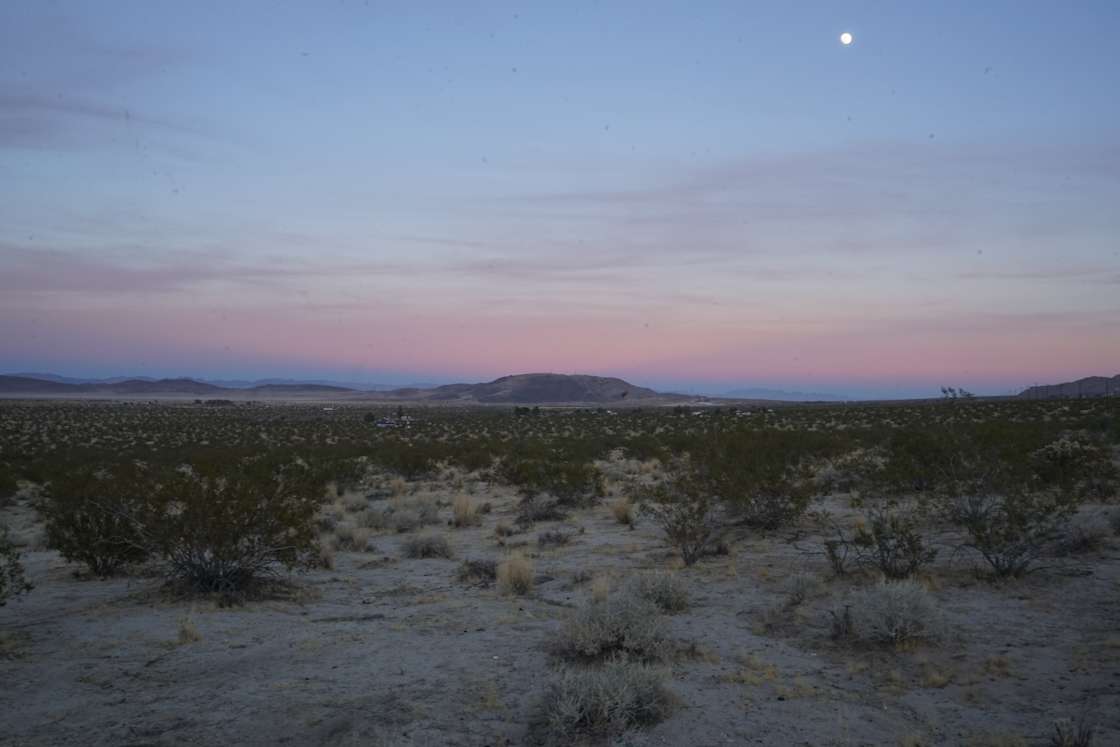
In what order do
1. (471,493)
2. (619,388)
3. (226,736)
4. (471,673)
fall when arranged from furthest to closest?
(619,388), (471,493), (471,673), (226,736)

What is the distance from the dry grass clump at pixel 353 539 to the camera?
13344 millimetres

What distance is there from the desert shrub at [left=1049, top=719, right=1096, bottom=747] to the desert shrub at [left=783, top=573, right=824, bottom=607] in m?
3.62

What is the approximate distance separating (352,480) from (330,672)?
16.2 metres

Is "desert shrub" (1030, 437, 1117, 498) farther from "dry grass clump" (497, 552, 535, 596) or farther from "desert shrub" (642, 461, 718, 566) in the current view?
"dry grass clump" (497, 552, 535, 596)

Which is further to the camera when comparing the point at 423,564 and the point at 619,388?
the point at 619,388

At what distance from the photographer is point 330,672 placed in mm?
6977

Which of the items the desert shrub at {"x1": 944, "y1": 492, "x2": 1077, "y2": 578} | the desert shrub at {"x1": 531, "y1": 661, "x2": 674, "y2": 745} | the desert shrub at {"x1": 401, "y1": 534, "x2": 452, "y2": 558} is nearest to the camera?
the desert shrub at {"x1": 531, "y1": 661, "x2": 674, "y2": 745}

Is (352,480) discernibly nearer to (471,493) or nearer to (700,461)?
(471,493)

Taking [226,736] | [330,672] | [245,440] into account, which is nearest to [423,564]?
[330,672]

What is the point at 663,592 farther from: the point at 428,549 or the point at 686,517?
the point at 428,549

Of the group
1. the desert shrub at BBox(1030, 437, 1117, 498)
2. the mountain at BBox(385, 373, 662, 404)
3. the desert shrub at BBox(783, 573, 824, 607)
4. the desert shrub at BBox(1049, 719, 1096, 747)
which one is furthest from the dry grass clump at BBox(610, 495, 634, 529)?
the mountain at BBox(385, 373, 662, 404)

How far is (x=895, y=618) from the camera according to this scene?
7.25 metres

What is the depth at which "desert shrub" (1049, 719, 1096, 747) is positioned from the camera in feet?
16.4

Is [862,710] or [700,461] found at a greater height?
[700,461]
